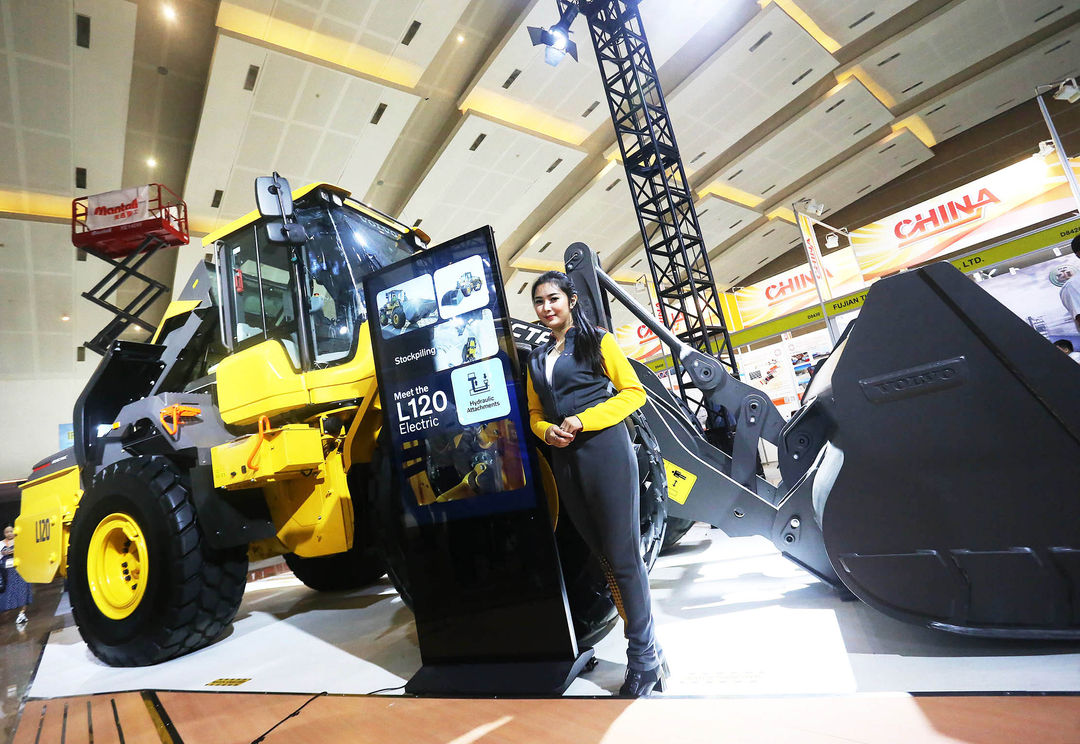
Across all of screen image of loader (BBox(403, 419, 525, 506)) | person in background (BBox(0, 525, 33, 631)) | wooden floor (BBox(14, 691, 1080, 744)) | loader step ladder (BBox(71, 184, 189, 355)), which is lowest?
wooden floor (BBox(14, 691, 1080, 744))

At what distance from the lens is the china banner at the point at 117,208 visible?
891 centimetres

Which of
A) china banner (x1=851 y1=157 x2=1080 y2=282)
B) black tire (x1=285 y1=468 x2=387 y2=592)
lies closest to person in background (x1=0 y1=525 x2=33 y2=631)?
black tire (x1=285 y1=468 x2=387 y2=592)

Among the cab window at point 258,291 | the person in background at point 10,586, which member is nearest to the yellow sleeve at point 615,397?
the cab window at point 258,291

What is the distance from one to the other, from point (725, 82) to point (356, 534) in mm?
12332

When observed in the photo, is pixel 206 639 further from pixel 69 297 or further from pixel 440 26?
pixel 69 297

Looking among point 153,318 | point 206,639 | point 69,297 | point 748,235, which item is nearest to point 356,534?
point 206,639

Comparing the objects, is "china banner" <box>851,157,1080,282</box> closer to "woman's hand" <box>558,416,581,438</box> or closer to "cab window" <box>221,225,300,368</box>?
"woman's hand" <box>558,416,581,438</box>

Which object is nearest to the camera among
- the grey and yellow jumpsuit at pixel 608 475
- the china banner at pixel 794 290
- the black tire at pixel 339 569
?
the grey and yellow jumpsuit at pixel 608 475

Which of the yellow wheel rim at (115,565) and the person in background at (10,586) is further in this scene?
the person in background at (10,586)

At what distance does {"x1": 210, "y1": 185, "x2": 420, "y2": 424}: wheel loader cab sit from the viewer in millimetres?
2840

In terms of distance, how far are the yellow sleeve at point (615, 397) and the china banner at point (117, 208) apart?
32.9 ft

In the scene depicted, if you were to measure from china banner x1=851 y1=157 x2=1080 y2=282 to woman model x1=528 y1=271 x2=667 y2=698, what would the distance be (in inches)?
383

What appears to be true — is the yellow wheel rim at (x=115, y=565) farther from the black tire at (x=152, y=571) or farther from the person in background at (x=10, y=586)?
the person in background at (x=10, y=586)

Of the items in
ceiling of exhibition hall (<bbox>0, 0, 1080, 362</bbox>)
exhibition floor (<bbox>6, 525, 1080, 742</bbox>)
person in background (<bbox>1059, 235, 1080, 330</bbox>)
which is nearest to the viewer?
exhibition floor (<bbox>6, 525, 1080, 742</bbox>)
